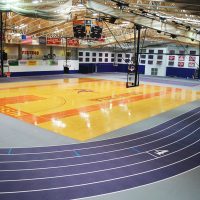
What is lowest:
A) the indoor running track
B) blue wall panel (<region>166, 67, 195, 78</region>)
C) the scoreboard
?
the indoor running track

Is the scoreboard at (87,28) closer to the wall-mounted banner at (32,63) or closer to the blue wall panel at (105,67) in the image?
the wall-mounted banner at (32,63)

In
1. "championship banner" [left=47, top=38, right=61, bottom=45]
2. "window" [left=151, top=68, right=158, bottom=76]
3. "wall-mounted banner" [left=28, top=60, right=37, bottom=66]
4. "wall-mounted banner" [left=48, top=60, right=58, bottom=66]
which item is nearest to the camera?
"wall-mounted banner" [left=28, top=60, right=37, bottom=66]

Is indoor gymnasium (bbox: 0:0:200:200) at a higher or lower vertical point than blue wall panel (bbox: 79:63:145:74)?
lower

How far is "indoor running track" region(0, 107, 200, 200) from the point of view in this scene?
5035mm

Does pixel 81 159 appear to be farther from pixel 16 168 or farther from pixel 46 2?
pixel 46 2

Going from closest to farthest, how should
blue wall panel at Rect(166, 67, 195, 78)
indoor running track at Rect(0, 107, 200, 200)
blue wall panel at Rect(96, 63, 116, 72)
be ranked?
indoor running track at Rect(0, 107, 200, 200)
blue wall panel at Rect(166, 67, 195, 78)
blue wall panel at Rect(96, 63, 116, 72)

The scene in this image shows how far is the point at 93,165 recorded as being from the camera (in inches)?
242

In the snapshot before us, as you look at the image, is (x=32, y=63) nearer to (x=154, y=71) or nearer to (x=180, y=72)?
(x=154, y=71)

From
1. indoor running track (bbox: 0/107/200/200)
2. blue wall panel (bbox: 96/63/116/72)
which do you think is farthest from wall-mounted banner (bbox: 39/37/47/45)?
indoor running track (bbox: 0/107/200/200)

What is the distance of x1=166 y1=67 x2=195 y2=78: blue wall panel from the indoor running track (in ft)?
81.7

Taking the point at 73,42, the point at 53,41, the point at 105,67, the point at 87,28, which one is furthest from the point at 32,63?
the point at 87,28

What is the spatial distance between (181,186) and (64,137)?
407 cm

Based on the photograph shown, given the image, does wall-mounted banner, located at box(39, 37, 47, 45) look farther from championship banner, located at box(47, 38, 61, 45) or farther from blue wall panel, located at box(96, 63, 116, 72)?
blue wall panel, located at box(96, 63, 116, 72)

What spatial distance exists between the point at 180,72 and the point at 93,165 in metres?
29.0
